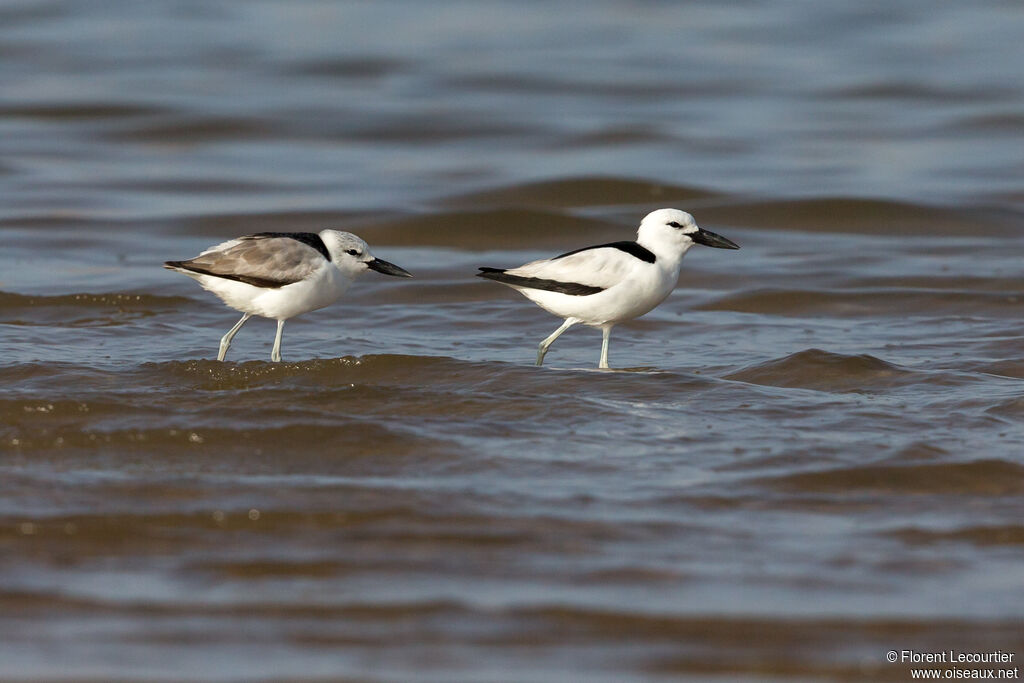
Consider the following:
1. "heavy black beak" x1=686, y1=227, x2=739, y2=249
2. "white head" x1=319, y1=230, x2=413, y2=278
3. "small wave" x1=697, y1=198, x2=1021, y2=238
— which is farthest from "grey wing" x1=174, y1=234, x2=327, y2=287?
"small wave" x1=697, y1=198, x2=1021, y2=238

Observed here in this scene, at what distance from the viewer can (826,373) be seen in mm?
8516

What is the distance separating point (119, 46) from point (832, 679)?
20106 millimetres

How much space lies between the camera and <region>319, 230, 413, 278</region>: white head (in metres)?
8.95

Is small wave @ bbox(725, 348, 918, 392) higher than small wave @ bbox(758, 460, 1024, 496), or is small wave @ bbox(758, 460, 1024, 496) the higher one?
small wave @ bbox(725, 348, 918, 392)

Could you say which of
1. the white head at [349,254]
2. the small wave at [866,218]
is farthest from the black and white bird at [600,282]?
the small wave at [866,218]

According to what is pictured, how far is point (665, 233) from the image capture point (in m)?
9.33

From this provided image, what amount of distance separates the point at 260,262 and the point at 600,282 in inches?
→ 82.0

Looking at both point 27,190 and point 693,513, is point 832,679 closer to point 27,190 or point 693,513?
point 693,513

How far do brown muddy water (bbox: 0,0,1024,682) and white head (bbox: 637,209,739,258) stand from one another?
781 millimetres

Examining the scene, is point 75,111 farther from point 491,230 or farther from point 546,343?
point 546,343

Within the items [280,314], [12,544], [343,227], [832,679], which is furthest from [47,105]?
[832,679]

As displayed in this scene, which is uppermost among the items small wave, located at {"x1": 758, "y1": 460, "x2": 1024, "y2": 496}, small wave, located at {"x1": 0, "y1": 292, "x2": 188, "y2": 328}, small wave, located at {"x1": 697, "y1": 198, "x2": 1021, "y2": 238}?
small wave, located at {"x1": 697, "y1": 198, "x2": 1021, "y2": 238}

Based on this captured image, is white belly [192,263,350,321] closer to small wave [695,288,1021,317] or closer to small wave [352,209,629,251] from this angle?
small wave [695,288,1021,317]

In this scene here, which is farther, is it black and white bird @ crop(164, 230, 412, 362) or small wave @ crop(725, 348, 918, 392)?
black and white bird @ crop(164, 230, 412, 362)
